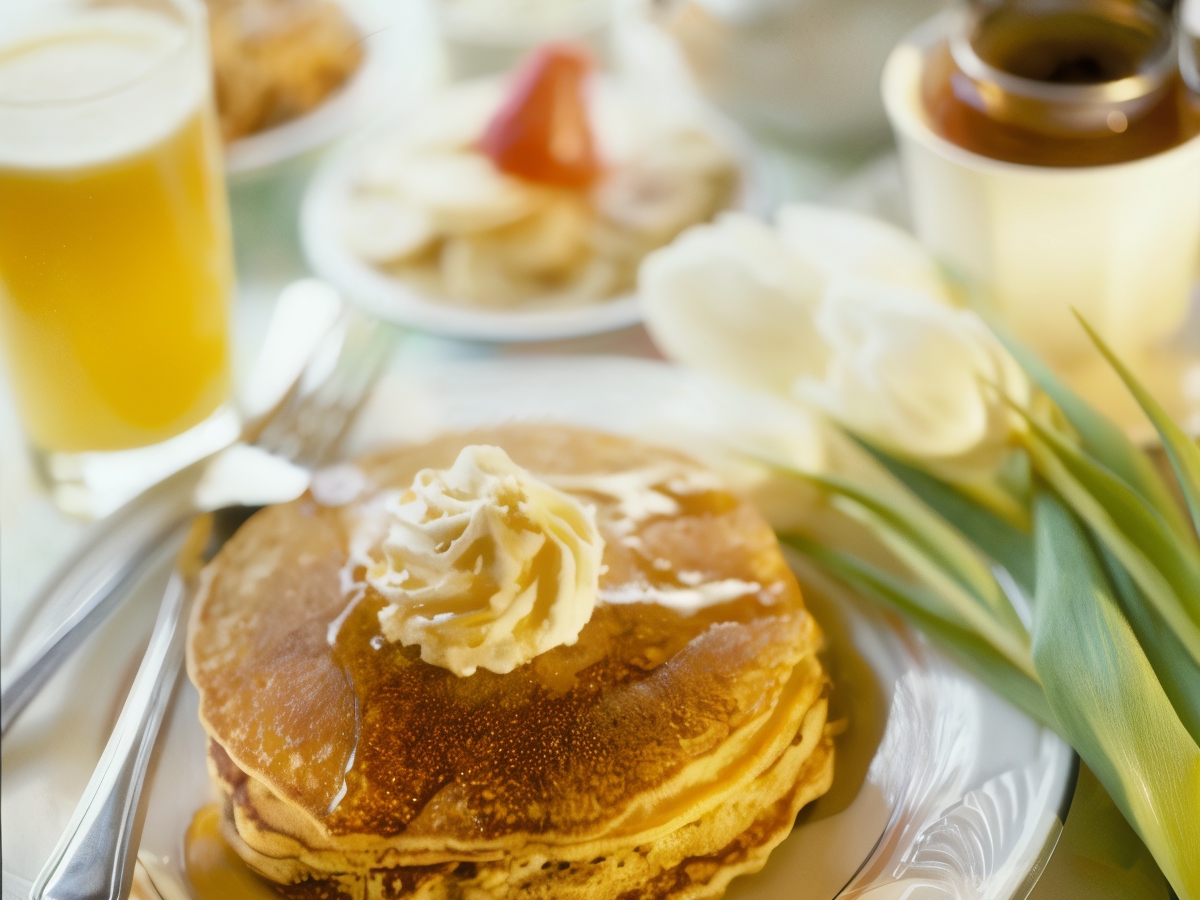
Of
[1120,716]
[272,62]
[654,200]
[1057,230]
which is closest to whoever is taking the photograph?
[1120,716]

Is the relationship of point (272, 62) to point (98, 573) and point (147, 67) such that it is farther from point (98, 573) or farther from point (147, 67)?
point (98, 573)

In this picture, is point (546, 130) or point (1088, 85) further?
point (546, 130)

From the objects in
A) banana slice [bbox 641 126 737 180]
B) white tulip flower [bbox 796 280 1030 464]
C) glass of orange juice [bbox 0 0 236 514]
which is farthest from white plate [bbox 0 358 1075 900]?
banana slice [bbox 641 126 737 180]

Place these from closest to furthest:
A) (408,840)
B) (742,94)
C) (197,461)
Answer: (408,840) → (197,461) → (742,94)

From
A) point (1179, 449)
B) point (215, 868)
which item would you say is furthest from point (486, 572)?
point (1179, 449)

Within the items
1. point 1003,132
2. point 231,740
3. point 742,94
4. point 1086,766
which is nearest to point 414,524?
point 231,740

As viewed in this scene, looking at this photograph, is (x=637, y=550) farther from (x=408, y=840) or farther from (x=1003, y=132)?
(x=1003, y=132)

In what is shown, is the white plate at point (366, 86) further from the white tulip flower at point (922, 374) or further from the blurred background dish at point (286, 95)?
the white tulip flower at point (922, 374)
